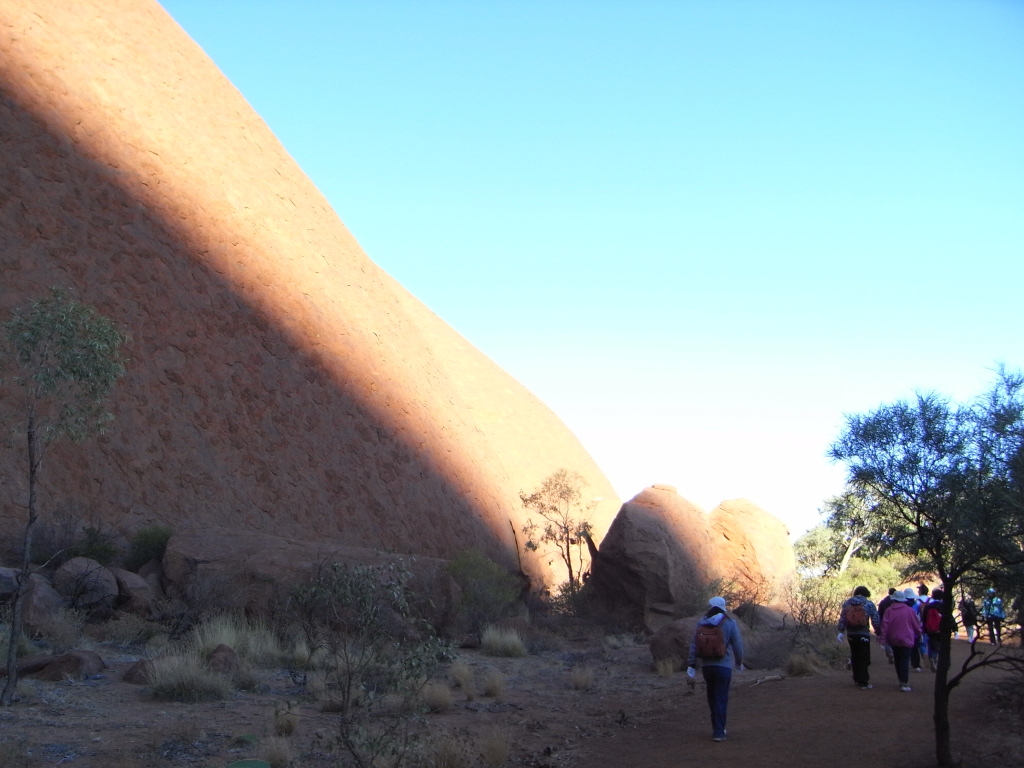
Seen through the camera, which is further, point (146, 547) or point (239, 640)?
point (146, 547)

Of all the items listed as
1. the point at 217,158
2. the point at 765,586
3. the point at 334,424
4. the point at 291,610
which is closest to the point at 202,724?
the point at 291,610

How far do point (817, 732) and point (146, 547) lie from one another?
11.5 m

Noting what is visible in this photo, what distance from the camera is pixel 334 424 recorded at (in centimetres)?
2180

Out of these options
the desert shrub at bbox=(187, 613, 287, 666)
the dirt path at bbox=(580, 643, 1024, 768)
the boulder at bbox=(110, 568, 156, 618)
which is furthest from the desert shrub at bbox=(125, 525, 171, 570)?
the dirt path at bbox=(580, 643, 1024, 768)

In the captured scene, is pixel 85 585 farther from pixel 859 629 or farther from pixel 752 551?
pixel 752 551

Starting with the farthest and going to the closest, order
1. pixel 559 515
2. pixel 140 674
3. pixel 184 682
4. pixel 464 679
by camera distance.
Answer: pixel 559 515
pixel 464 679
pixel 140 674
pixel 184 682

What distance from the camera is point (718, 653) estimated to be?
9164 mm

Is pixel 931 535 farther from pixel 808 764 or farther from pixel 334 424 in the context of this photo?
pixel 334 424

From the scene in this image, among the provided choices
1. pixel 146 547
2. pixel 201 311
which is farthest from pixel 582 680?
pixel 201 311

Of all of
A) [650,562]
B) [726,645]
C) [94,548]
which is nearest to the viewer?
[726,645]

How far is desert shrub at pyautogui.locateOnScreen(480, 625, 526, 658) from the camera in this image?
16.2m

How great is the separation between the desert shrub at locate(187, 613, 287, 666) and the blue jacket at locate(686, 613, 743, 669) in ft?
20.1

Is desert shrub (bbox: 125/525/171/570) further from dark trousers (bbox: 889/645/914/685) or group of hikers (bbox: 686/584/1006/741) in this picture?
dark trousers (bbox: 889/645/914/685)

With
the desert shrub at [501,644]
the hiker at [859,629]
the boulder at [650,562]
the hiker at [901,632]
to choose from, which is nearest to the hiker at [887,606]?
the hiker at [901,632]
